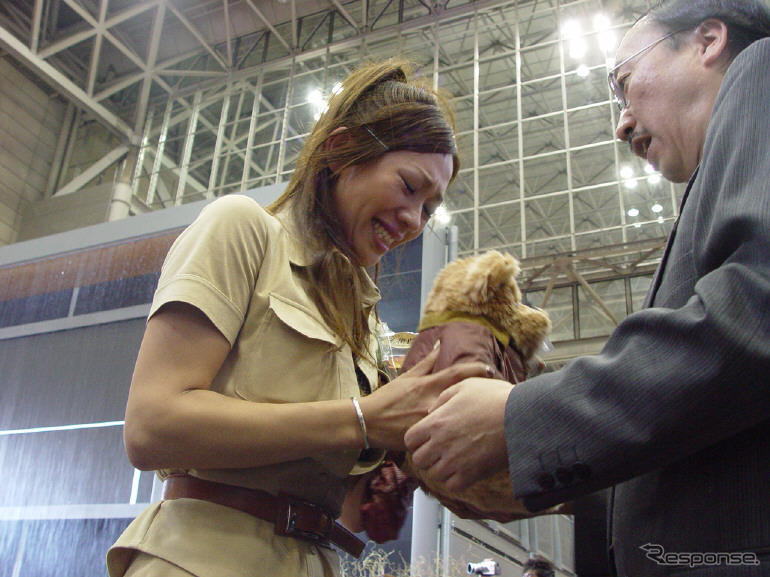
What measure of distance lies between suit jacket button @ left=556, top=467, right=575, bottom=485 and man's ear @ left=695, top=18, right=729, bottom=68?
86 cm

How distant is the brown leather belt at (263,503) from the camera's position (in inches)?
43.8

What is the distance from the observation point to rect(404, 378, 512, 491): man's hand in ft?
3.21

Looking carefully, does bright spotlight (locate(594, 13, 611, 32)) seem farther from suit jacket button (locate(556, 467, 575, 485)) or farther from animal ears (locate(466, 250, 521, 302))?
suit jacket button (locate(556, 467, 575, 485))

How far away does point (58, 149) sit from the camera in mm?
13484

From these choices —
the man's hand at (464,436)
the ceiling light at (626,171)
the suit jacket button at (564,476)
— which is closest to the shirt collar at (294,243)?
the man's hand at (464,436)

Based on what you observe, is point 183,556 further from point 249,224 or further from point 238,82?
point 238,82

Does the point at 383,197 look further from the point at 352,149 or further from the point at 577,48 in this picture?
the point at 577,48

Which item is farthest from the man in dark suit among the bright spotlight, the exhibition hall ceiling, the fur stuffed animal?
the bright spotlight

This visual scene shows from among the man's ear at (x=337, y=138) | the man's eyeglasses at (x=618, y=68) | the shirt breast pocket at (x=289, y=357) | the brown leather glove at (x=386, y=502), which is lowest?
the brown leather glove at (x=386, y=502)

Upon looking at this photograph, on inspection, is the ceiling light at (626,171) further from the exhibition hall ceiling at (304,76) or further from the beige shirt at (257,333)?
the beige shirt at (257,333)

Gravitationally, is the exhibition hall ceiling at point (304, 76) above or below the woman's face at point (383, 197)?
above

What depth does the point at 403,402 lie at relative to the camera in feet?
3.74

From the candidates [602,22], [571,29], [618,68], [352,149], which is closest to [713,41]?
[618,68]

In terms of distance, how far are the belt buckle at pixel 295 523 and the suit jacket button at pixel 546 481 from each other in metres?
0.43
